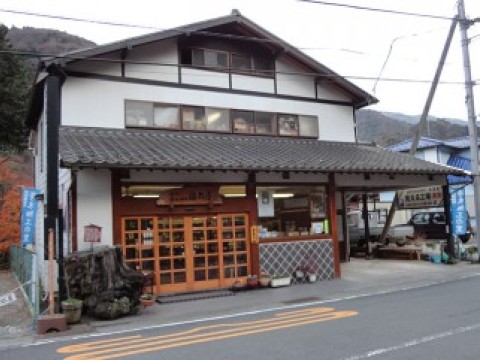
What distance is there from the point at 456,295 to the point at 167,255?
722cm

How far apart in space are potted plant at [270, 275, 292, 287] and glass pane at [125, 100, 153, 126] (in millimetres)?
5946

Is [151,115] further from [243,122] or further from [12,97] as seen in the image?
[12,97]

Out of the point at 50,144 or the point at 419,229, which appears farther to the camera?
the point at 419,229

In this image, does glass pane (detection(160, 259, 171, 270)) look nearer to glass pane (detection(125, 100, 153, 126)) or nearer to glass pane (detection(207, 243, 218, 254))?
glass pane (detection(207, 243, 218, 254))

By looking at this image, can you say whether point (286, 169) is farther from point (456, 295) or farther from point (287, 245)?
point (456, 295)

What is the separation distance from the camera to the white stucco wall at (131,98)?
46.3ft

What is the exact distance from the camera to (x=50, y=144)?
11.8 m

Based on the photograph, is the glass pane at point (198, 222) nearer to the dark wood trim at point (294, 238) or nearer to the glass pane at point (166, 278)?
the glass pane at point (166, 278)

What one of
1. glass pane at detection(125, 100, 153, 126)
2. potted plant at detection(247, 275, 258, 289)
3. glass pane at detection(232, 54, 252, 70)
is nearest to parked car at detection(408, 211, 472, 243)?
glass pane at detection(232, 54, 252, 70)

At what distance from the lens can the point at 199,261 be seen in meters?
13.9

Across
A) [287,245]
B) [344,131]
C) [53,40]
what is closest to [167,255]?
[287,245]

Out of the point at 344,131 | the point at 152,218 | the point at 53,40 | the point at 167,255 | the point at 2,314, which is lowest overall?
the point at 2,314

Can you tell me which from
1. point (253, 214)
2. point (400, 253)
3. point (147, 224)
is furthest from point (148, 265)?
point (400, 253)

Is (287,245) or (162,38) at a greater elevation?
(162,38)
